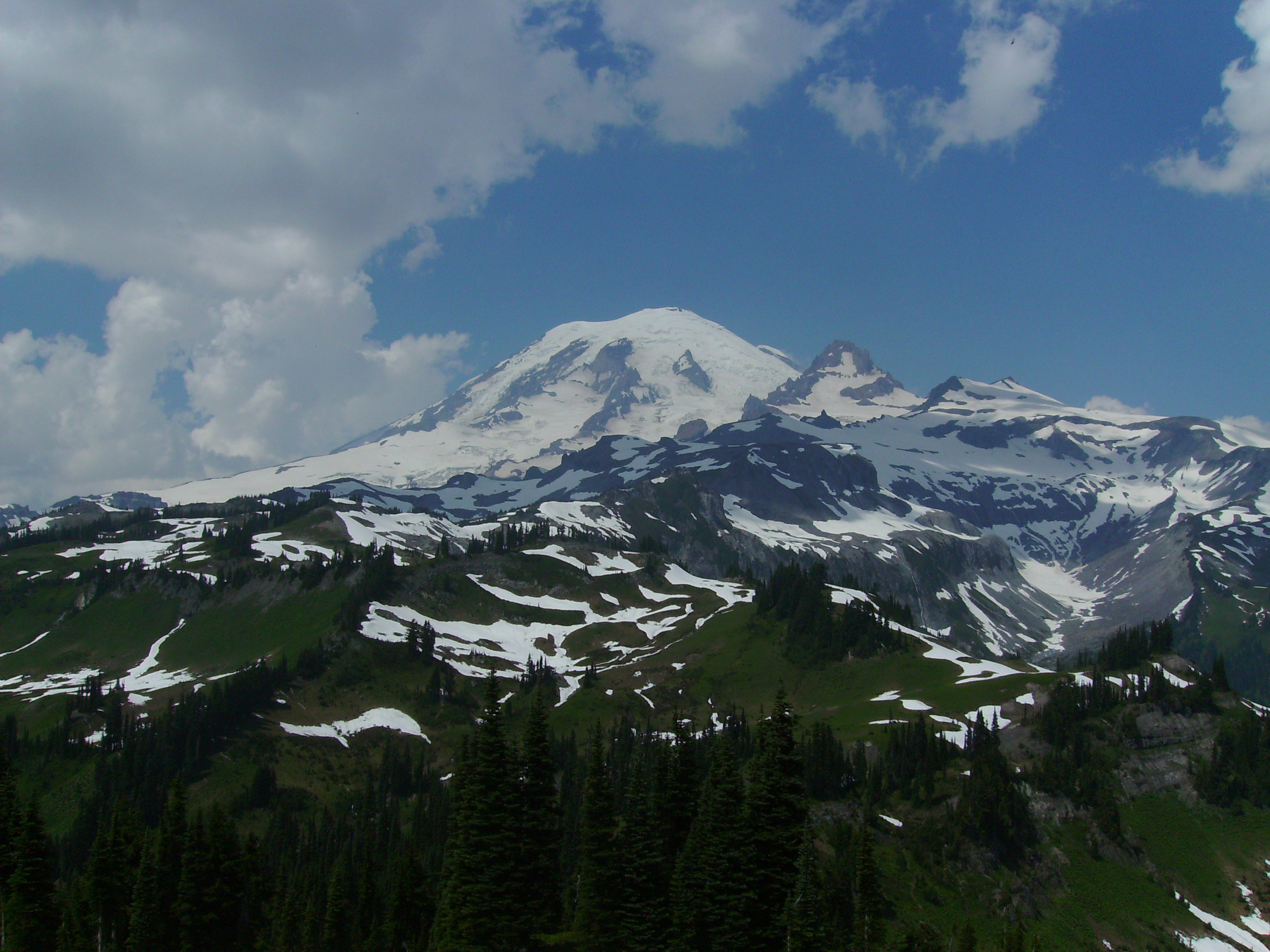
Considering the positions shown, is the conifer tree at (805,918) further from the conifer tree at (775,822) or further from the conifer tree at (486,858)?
the conifer tree at (486,858)

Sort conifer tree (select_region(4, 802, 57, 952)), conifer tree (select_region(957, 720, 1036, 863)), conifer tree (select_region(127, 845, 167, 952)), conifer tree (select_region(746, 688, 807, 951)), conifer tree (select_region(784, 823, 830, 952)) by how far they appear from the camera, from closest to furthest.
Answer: conifer tree (select_region(784, 823, 830, 952)) → conifer tree (select_region(746, 688, 807, 951)) → conifer tree (select_region(4, 802, 57, 952)) → conifer tree (select_region(127, 845, 167, 952)) → conifer tree (select_region(957, 720, 1036, 863))

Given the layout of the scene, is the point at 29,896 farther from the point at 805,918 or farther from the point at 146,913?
the point at 805,918

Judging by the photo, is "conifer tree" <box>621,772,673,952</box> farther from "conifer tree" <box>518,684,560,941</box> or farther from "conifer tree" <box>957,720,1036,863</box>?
"conifer tree" <box>957,720,1036,863</box>

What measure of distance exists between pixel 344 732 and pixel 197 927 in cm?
12030

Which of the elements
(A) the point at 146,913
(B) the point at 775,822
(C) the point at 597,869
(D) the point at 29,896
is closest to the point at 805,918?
(B) the point at 775,822

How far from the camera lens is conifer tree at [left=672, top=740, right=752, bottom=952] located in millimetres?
48062

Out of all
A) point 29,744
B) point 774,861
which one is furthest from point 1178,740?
point 29,744

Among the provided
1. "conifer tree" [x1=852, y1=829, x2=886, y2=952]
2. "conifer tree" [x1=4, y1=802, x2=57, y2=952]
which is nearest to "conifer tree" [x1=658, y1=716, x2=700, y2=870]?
"conifer tree" [x1=852, y1=829, x2=886, y2=952]

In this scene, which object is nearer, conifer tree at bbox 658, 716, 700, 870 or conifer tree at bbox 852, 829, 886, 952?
conifer tree at bbox 852, 829, 886, 952

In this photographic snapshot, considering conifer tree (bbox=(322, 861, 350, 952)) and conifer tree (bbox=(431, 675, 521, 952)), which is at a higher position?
conifer tree (bbox=(431, 675, 521, 952))

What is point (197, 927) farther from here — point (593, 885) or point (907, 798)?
point (907, 798)

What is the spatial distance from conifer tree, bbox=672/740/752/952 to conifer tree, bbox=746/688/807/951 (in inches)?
18.8

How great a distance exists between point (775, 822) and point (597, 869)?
9993 mm

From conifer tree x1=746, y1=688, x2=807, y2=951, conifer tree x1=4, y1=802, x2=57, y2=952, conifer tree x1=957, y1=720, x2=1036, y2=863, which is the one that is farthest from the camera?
conifer tree x1=957, y1=720, x2=1036, y2=863
